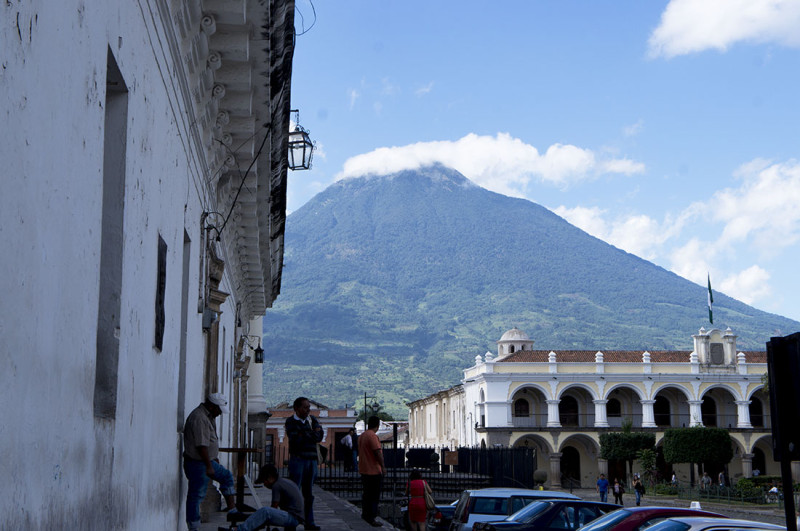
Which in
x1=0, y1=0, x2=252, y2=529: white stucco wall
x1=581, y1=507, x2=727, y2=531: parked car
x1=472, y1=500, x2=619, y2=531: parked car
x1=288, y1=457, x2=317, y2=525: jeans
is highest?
x1=0, y1=0, x2=252, y2=529: white stucco wall

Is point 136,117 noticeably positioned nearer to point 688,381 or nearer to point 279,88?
point 279,88

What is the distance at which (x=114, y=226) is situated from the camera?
526cm

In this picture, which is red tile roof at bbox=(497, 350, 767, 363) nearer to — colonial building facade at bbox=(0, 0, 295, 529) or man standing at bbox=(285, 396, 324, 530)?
man standing at bbox=(285, 396, 324, 530)

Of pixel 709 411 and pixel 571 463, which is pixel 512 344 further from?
pixel 709 411

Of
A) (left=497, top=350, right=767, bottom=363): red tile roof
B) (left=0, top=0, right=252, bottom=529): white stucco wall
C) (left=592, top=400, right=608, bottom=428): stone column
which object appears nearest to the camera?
(left=0, top=0, right=252, bottom=529): white stucco wall

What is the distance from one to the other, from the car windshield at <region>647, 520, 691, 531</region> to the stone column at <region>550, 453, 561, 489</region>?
2118 inches

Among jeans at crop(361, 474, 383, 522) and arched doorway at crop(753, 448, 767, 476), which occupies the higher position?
jeans at crop(361, 474, 383, 522)

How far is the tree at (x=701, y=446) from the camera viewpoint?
5359 cm

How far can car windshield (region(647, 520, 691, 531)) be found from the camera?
25.1 ft

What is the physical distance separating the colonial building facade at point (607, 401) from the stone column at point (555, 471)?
0.22 ft

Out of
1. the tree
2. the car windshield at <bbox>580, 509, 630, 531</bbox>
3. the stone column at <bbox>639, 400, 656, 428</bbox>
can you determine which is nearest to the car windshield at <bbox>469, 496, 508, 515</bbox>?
the car windshield at <bbox>580, 509, 630, 531</bbox>

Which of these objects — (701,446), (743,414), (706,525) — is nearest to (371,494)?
(706,525)

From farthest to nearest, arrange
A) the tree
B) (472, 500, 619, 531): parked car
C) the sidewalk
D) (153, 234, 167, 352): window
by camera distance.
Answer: the tree < the sidewalk < (472, 500, 619, 531): parked car < (153, 234, 167, 352): window

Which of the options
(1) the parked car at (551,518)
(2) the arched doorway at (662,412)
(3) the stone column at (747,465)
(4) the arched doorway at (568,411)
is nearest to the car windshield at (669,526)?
(1) the parked car at (551,518)
